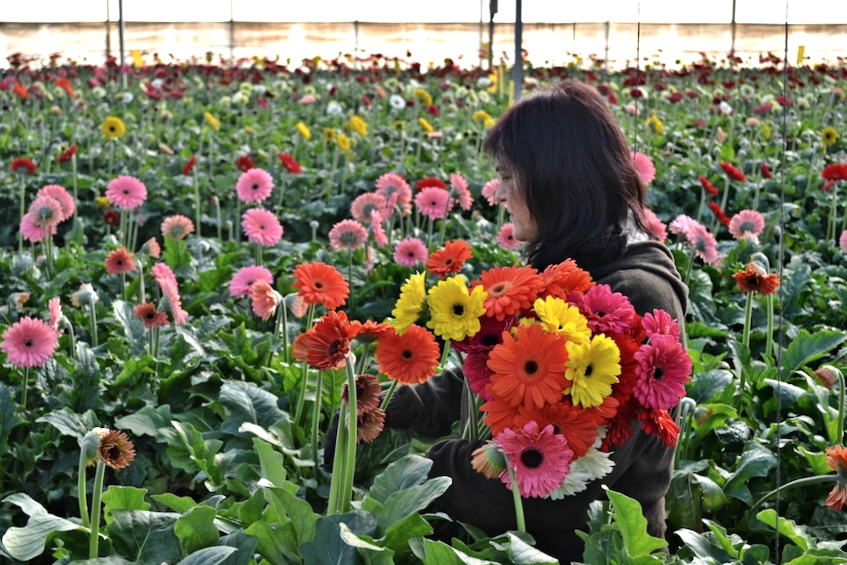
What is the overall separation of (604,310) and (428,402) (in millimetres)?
721

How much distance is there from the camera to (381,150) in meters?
7.05

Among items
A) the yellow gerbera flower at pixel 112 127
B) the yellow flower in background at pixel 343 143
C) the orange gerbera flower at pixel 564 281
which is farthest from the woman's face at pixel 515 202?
the yellow gerbera flower at pixel 112 127

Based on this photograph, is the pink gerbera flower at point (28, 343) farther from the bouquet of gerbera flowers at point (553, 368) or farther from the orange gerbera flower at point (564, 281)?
the orange gerbera flower at point (564, 281)

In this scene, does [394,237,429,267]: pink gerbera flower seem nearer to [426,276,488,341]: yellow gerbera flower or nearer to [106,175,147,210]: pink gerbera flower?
[106,175,147,210]: pink gerbera flower

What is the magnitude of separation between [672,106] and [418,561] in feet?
29.3

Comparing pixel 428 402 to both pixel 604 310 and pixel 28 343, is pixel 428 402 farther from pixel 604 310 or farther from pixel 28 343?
pixel 28 343

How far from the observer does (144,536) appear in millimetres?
1789

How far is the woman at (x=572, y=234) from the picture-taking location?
180 centimetres

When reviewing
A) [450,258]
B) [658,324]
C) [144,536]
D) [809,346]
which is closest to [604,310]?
[658,324]

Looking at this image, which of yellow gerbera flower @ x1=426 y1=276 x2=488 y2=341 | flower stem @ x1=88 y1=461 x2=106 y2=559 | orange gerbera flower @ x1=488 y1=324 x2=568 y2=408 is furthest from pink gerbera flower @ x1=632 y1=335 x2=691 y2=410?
flower stem @ x1=88 y1=461 x2=106 y2=559

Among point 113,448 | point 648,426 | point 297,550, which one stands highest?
point 648,426

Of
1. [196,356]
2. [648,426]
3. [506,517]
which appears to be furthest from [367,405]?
[196,356]

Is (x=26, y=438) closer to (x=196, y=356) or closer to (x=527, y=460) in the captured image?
(x=196, y=356)

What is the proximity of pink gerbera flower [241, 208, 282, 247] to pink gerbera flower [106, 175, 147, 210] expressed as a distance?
1.99 feet
